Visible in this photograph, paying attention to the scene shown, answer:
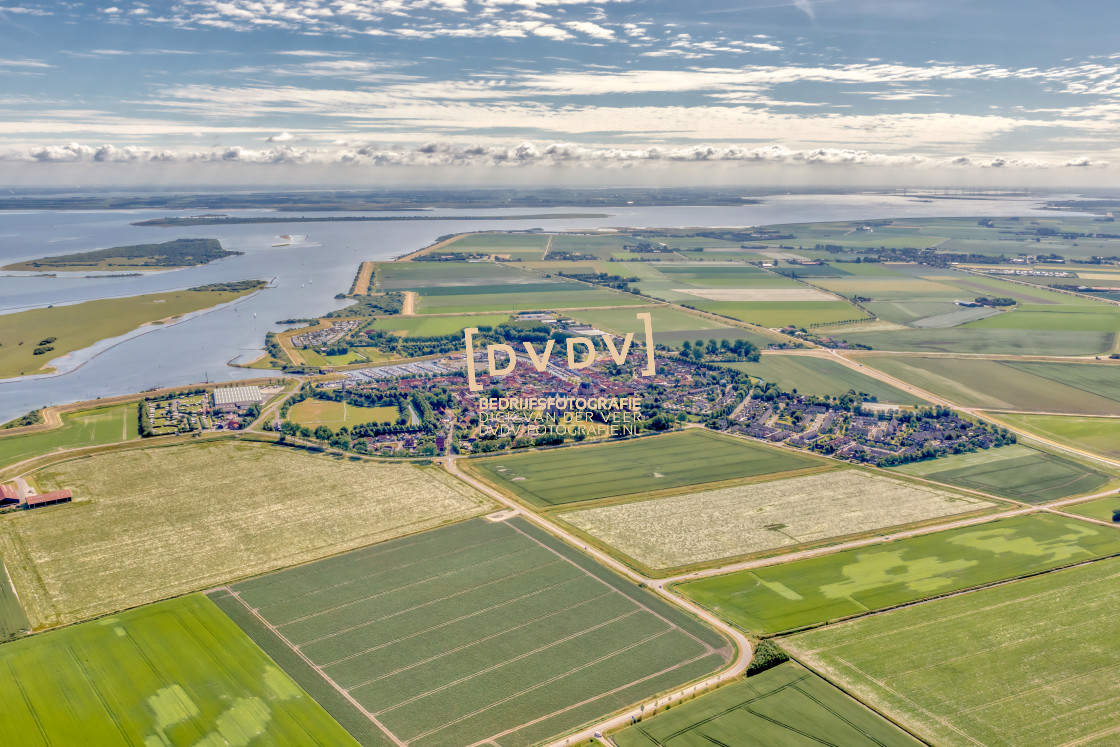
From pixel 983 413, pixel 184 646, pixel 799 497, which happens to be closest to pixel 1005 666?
pixel 799 497

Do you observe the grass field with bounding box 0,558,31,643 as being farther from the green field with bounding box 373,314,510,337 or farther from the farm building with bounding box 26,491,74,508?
the green field with bounding box 373,314,510,337

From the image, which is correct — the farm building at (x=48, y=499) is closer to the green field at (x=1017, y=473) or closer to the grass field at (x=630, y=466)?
the grass field at (x=630, y=466)

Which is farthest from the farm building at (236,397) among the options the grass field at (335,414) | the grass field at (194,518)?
the grass field at (194,518)

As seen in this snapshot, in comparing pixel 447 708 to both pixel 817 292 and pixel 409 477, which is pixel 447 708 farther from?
pixel 817 292

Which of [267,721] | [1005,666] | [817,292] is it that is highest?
[817,292]

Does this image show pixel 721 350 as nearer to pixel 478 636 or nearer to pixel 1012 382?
pixel 1012 382
